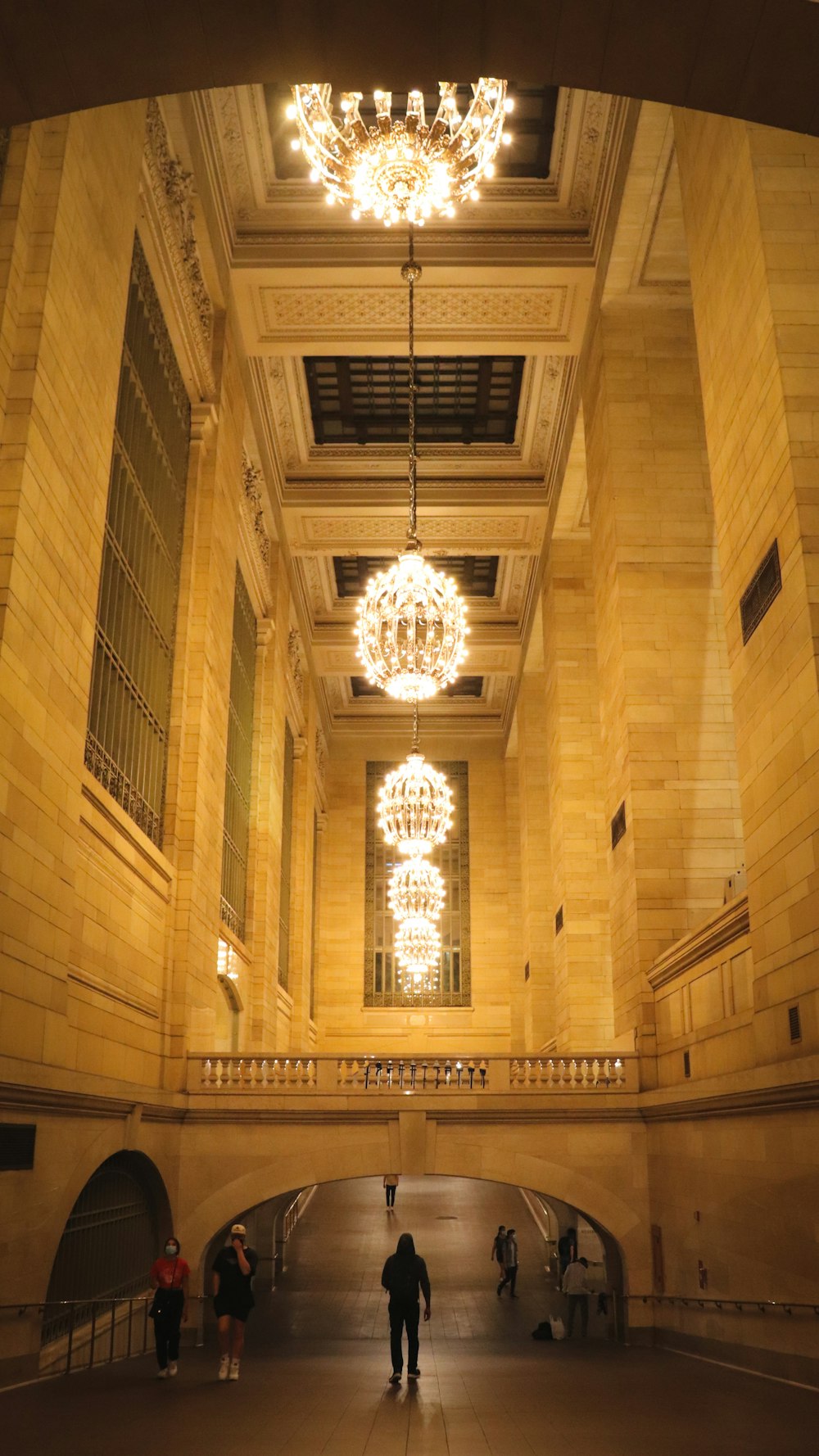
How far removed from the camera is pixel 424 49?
400 centimetres

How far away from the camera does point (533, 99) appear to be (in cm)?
A: 1424

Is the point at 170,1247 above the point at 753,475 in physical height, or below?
below

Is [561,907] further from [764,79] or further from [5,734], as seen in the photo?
[764,79]

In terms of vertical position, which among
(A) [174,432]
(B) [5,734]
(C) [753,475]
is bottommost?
(B) [5,734]

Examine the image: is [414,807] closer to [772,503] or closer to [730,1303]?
[730,1303]

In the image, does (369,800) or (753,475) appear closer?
(753,475)

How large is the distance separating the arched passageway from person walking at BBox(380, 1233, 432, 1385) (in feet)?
22.7

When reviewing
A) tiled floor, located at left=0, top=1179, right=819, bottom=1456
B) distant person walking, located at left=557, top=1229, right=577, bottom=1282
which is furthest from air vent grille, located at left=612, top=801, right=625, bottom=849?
tiled floor, located at left=0, top=1179, right=819, bottom=1456

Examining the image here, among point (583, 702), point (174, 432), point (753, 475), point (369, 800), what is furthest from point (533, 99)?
point (369, 800)

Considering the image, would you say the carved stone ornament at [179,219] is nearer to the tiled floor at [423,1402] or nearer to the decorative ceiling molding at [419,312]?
the decorative ceiling molding at [419,312]

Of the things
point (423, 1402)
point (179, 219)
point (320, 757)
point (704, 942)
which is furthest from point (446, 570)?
point (423, 1402)

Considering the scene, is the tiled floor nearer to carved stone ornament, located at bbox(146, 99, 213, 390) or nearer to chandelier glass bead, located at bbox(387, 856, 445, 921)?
chandelier glass bead, located at bbox(387, 856, 445, 921)

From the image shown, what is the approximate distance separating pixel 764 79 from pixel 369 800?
28.7 metres

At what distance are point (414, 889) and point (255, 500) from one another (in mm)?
6577
